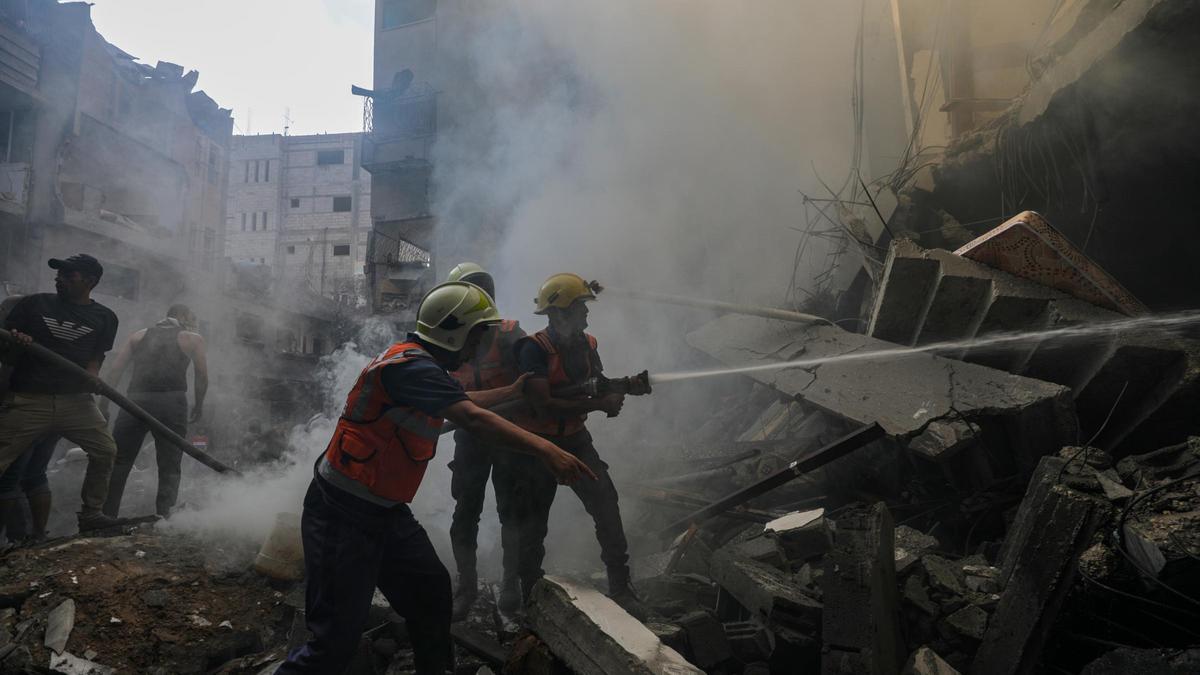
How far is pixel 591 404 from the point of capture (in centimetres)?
377

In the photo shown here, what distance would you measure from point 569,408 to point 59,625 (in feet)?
9.05

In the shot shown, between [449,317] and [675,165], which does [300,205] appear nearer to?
[675,165]

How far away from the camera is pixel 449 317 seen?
269cm

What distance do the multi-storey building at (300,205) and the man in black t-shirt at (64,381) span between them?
34.7 metres

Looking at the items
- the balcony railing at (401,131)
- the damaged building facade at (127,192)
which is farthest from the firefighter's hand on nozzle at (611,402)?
the balcony railing at (401,131)

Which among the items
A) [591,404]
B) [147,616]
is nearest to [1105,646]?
[591,404]

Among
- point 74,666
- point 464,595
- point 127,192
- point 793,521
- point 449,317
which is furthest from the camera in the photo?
point 127,192

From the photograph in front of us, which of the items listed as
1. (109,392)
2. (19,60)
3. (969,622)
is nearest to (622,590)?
(969,622)

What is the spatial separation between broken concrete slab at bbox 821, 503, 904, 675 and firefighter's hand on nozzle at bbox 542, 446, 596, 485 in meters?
1.16

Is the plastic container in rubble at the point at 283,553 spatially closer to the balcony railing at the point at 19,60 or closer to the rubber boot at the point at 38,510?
the rubber boot at the point at 38,510

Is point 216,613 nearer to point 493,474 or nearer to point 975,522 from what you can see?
point 493,474

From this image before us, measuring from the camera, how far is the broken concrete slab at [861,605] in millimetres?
2514

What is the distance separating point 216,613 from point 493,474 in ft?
5.63

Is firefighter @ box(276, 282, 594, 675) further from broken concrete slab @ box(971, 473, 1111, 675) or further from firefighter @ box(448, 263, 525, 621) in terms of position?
broken concrete slab @ box(971, 473, 1111, 675)
